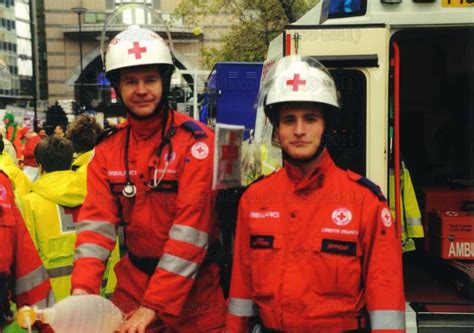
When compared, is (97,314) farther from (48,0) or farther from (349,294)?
(48,0)

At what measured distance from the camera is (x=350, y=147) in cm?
457

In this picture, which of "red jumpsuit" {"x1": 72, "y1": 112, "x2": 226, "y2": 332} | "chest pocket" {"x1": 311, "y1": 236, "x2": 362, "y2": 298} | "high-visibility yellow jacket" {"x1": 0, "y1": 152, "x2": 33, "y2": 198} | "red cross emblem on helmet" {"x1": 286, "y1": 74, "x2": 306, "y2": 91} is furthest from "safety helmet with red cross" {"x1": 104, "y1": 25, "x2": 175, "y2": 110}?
"high-visibility yellow jacket" {"x1": 0, "y1": 152, "x2": 33, "y2": 198}

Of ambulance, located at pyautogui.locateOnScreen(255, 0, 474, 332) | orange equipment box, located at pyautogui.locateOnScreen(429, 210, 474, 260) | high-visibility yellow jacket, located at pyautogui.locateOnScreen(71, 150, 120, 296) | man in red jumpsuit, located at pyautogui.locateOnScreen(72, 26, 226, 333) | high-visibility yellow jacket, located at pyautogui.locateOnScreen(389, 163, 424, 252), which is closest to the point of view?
man in red jumpsuit, located at pyautogui.locateOnScreen(72, 26, 226, 333)

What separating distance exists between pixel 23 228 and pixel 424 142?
571 cm

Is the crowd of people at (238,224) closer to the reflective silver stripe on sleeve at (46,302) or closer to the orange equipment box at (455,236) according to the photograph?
the reflective silver stripe on sleeve at (46,302)

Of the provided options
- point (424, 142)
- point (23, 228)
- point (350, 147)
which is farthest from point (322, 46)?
point (424, 142)

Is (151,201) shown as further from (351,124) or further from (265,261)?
(351,124)

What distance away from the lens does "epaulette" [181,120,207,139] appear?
10.4 feet

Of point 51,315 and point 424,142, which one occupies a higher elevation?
point 424,142

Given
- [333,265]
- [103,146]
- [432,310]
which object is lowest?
[432,310]

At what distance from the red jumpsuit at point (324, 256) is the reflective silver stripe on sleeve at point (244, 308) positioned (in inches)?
2.1

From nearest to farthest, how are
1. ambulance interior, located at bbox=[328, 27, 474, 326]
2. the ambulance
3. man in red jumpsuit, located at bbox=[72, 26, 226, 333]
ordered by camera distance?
man in red jumpsuit, located at bbox=[72, 26, 226, 333], the ambulance, ambulance interior, located at bbox=[328, 27, 474, 326]

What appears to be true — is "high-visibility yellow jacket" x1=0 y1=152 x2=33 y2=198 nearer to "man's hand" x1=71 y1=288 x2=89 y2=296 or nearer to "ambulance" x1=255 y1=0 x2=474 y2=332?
"ambulance" x1=255 y1=0 x2=474 y2=332

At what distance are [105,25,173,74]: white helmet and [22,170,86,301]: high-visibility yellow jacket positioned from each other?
1.81 meters
